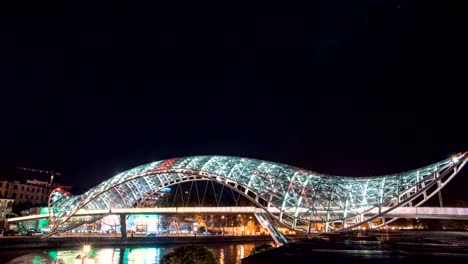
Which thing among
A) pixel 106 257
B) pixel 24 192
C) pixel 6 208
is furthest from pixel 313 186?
pixel 24 192

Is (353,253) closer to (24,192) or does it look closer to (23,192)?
(23,192)

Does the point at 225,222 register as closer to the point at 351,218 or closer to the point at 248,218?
the point at 248,218

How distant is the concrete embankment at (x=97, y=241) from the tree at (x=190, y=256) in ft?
129

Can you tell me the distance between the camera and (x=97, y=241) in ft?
189

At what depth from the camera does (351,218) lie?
3572 centimetres

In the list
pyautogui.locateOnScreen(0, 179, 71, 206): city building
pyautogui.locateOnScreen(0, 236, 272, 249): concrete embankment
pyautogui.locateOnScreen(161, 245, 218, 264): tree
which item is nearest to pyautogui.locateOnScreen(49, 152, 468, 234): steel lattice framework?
pyautogui.locateOnScreen(0, 236, 272, 249): concrete embankment

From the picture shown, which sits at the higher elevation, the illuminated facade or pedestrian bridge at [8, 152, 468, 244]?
the illuminated facade

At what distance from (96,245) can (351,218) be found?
41.2m

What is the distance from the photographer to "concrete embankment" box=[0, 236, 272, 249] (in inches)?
1919

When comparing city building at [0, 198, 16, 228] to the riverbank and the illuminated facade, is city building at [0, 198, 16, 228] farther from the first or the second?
the riverbank

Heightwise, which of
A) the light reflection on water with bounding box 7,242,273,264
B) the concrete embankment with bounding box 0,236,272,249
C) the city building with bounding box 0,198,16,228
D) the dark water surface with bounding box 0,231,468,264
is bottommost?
the light reflection on water with bounding box 7,242,273,264

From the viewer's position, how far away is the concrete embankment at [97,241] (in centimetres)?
4875

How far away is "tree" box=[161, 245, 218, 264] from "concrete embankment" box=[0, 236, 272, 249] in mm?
39405

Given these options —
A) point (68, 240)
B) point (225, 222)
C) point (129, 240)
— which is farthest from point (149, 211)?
point (225, 222)
